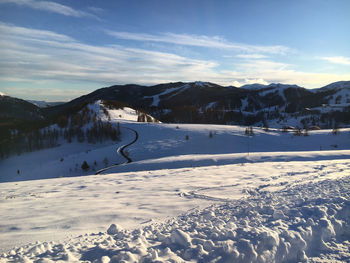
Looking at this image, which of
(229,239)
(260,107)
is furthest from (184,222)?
(260,107)

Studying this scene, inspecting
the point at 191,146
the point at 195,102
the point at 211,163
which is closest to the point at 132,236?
the point at 211,163

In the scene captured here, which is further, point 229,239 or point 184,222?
point 184,222

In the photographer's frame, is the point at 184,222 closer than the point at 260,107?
Yes

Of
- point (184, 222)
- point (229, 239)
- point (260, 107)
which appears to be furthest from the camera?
point (260, 107)

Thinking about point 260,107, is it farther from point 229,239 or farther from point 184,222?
point 229,239

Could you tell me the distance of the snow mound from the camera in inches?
127

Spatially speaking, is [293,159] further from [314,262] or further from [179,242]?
[179,242]

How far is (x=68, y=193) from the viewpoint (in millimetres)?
7109

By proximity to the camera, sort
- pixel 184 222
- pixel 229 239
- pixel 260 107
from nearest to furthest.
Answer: pixel 229 239 < pixel 184 222 < pixel 260 107

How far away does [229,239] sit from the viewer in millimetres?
3639

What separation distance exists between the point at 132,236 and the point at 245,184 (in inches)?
202

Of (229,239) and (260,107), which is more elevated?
(260,107)

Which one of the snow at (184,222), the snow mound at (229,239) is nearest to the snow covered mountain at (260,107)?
the snow at (184,222)

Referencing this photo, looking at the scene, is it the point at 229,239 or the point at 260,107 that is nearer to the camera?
the point at 229,239
